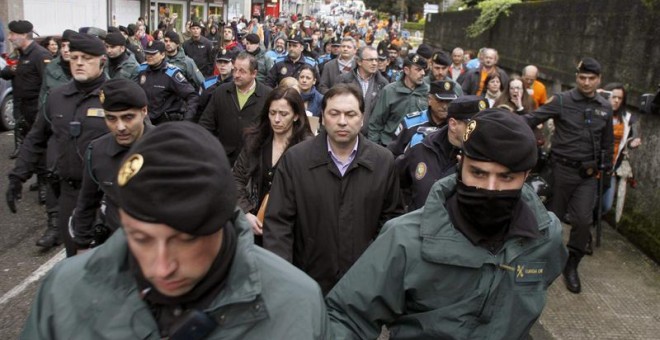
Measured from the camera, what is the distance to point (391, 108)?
23.2 feet

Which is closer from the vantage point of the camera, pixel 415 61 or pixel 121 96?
pixel 121 96

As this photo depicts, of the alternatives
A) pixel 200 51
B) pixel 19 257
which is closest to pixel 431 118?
pixel 19 257

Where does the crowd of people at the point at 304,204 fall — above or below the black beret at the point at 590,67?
below

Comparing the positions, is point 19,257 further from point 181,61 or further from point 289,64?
point 289,64

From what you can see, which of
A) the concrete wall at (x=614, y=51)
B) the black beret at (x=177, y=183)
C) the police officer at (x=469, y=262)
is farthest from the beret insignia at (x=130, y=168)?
the concrete wall at (x=614, y=51)

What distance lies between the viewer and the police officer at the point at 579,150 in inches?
237

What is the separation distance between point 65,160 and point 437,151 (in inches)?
112

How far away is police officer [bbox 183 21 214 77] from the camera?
48.9 ft

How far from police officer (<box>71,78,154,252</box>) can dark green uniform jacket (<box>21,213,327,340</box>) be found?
233 centimetres

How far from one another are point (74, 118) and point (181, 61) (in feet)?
19.7

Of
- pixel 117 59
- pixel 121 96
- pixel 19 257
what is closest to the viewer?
pixel 121 96

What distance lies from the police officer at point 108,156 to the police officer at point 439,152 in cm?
171

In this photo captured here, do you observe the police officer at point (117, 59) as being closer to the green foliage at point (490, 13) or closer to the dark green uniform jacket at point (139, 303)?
the dark green uniform jacket at point (139, 303)

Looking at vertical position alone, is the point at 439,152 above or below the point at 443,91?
below
